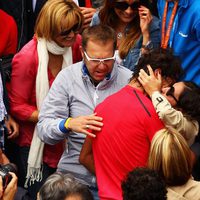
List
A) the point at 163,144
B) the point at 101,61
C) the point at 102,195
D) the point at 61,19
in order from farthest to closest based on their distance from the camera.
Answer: the point at 61,19 < the point at 101,61 < the point at 102,195 < the point at 163,144

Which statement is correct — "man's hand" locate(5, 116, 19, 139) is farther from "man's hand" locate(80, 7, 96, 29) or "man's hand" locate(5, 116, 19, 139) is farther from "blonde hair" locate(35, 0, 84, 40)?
"man's hand" locate(80, 7, 96, 29)

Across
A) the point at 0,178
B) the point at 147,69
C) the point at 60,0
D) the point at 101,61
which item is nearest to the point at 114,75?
the point at 101,61

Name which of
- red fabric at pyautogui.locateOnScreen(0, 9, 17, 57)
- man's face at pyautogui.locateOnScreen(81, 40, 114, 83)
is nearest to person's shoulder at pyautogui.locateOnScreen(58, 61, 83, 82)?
man's face at pyautogui.locateOnScreen(81, 40, 114, 83)

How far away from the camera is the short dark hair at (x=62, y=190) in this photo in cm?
323

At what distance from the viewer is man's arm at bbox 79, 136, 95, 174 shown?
3.67 meters

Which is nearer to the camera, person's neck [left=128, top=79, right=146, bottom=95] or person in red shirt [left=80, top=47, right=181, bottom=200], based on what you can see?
person in red shirt [left=80, top=47, right=181, bottom=200]

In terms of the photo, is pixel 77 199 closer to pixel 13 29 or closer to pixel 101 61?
pixel 101 61

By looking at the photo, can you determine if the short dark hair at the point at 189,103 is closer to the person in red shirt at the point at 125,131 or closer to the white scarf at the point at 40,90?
the person in red shirt at the point at 125,131

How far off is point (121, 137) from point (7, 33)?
2006mm

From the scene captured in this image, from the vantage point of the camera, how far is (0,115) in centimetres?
433

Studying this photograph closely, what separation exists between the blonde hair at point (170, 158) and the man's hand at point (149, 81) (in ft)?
1.30

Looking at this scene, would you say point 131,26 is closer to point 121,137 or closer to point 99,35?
point 99,35

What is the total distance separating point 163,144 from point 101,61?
2.98 ft

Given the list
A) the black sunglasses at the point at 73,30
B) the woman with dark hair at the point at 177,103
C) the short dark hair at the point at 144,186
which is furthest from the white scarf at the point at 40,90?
the short dark hair at the point at 144,186
